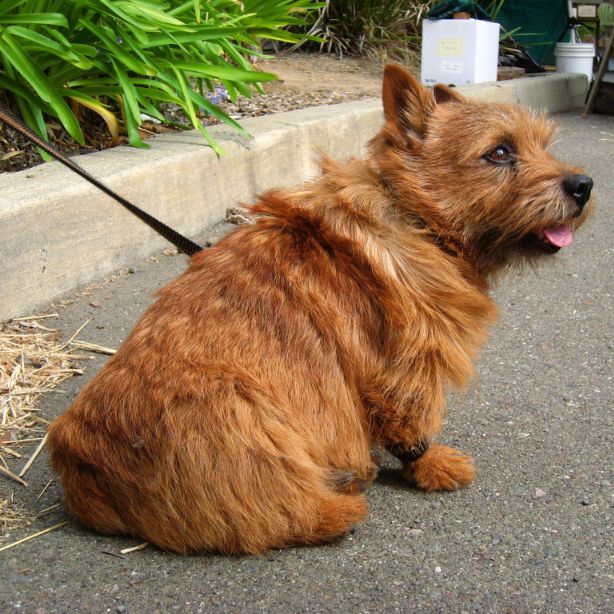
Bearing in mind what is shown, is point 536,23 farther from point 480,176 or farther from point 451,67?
point 480,176

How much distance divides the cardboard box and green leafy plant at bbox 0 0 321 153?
15.0 feet

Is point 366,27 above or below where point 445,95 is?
below

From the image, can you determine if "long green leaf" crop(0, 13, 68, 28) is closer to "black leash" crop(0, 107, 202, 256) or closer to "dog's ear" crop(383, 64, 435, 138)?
"black leash" crop(0, 107, 202, 256)

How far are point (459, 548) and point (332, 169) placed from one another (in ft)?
4.78

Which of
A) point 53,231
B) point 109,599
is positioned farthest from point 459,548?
point 53,231

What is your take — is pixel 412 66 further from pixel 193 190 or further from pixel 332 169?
pixel 332 169

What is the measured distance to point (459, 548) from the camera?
298 centimetres

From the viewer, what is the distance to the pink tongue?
3.09m

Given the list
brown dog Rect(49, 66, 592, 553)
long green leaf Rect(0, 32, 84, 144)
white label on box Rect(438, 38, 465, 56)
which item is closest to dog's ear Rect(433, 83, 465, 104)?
brown dog Rect(49, 66, 592, 553)

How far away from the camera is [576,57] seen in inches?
460

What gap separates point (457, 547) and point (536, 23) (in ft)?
39.8

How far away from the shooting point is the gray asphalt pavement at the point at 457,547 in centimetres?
269

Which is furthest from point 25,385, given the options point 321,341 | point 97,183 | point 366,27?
point 366,27

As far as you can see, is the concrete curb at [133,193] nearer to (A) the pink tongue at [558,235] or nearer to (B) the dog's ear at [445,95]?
(B) the dog's ear at [445,95]
